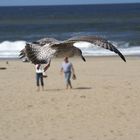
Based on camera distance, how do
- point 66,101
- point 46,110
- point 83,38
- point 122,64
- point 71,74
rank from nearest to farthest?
point 83,38, point 46,110, point 66,101, point 71,74, point 122,64

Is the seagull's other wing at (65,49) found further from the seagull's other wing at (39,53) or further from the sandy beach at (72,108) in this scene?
the sandy beach at (72,108)

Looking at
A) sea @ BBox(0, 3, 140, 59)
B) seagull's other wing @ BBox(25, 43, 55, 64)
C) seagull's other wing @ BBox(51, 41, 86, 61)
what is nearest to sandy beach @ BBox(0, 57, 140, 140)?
seagull's other wing @ BBox(51, 41, 86, 61)

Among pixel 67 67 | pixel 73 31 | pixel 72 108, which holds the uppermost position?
pixel 73 31

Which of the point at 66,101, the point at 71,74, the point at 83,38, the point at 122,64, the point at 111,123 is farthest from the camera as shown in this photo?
the point at 122,64

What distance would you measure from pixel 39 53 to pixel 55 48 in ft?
1.02

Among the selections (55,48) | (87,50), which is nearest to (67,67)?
(55,48)

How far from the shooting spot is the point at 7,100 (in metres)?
14.4

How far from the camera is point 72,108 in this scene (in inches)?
505

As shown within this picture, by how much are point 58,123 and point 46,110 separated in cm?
156

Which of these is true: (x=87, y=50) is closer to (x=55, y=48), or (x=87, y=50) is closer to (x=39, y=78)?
(x=39, y=78)

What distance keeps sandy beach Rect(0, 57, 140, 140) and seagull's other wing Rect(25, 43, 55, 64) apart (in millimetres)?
3649

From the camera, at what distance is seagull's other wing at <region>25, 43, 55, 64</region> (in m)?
6.04

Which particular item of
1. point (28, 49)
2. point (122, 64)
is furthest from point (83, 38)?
point (122, 64)

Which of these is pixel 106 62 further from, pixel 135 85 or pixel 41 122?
pixel 41 122
